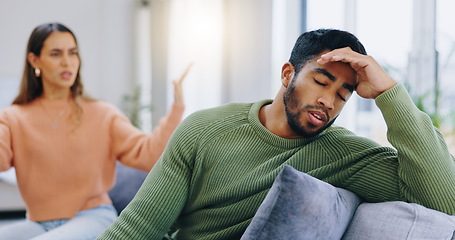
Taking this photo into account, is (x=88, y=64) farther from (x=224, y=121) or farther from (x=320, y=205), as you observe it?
(x=320, y=205)

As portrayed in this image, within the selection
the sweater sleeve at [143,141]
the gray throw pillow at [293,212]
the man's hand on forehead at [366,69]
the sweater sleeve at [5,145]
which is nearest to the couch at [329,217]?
the gray throw pillow at [293,212]

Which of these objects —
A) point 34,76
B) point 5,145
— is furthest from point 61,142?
point 34,76

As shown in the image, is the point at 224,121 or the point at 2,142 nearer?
the point at 224,121

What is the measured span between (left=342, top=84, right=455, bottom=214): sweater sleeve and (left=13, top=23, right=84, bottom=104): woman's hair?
145 cm

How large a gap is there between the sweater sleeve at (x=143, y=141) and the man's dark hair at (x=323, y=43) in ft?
2.97

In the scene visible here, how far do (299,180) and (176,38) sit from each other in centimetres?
388

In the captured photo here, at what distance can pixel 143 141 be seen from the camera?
2146mm

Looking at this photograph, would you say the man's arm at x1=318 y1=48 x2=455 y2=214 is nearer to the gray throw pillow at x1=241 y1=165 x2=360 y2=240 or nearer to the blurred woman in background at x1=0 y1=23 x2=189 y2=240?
the gray throw pillow at x1=241 y1=165 x2=360 y2=240

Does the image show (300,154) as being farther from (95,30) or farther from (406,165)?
(95,30)

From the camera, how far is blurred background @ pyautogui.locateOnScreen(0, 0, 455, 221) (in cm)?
277

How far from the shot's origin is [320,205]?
1085 millimetres

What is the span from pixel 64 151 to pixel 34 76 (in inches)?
15.3

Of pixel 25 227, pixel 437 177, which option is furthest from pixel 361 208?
pixel 25 227

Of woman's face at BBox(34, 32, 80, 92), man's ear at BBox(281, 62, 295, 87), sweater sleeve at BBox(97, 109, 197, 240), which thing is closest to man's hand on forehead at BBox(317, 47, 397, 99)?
man's ear at BBox(281, 62, 295, 87)
